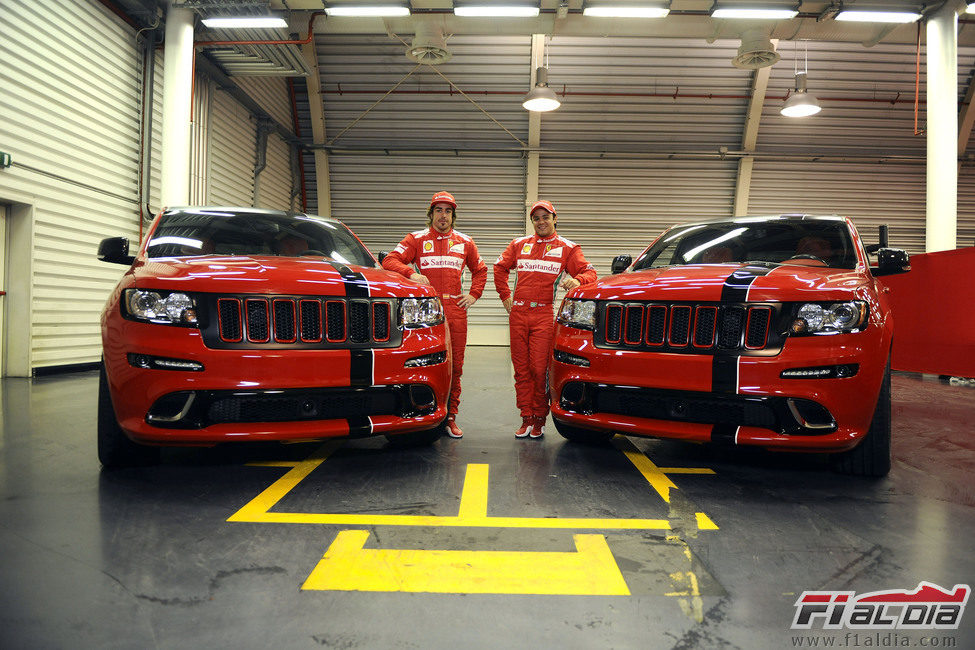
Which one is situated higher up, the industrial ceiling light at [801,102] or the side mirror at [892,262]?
the industrial ceiling light at [801,102]

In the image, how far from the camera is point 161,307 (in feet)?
7.56

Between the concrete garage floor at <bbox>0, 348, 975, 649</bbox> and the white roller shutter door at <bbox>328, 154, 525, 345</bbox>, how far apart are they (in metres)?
10.1

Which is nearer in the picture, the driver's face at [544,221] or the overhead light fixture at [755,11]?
Result: the driver's face at [544,221]

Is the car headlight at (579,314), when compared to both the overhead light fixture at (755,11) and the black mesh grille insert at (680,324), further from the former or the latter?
the overhead light fixture at (755,11)

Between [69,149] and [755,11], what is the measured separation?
8633 millimetres

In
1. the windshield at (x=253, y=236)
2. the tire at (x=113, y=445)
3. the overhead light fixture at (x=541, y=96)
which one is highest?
Answer: the overhead light fixture at (x=541, y=96)

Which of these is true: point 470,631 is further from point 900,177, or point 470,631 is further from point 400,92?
point 900,177

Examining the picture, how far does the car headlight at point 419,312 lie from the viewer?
268 centimetres

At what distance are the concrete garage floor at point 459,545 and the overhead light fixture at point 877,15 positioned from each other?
7106 millimetres

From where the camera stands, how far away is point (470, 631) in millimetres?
1315

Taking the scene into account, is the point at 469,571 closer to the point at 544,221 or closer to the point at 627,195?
the point at 544,221

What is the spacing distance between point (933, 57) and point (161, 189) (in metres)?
10.8

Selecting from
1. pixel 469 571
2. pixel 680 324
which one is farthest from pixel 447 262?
pixel 469 571

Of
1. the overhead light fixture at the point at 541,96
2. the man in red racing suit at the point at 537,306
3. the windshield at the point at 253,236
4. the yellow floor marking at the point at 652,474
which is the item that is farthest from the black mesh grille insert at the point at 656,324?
the overhead light fixture at the point at 541,96
